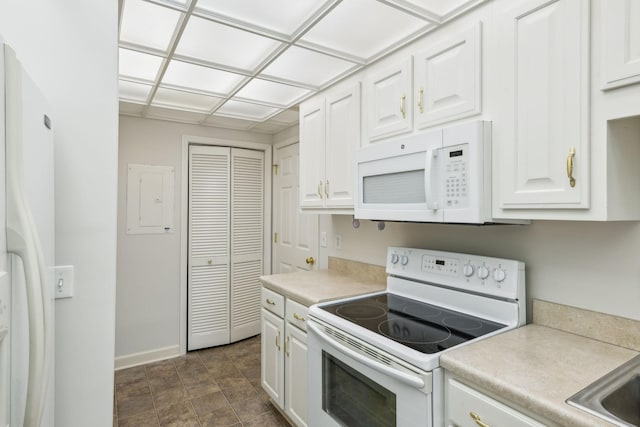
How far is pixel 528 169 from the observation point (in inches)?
49.1

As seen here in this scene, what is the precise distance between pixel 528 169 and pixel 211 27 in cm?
151

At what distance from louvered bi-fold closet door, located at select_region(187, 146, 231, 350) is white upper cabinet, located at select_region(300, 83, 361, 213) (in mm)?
1331

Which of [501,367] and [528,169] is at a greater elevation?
[528,169]

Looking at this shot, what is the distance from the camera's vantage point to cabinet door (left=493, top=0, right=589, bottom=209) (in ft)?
3.62

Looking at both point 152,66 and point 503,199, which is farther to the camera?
point 152,66

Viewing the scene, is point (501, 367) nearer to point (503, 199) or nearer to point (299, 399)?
point (503, 199)

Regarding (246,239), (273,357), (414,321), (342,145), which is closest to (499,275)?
(414,321)

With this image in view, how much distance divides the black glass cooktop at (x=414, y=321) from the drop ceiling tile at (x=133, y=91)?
1971 millimetres

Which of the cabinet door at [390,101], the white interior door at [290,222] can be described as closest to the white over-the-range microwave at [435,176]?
the cabinet door at [390,101]

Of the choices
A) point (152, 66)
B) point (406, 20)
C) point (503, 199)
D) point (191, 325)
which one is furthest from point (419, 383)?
point (191, 325)

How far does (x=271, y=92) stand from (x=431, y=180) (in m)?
1.53

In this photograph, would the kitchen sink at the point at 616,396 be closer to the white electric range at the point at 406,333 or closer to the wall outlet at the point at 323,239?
the white electric range at the point at 406,333

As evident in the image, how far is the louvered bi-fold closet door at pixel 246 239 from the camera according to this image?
3.60 meters

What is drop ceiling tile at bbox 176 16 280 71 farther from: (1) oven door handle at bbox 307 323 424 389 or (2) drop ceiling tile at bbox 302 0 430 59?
(1) oven door handle at bbox 307 323 424 389
